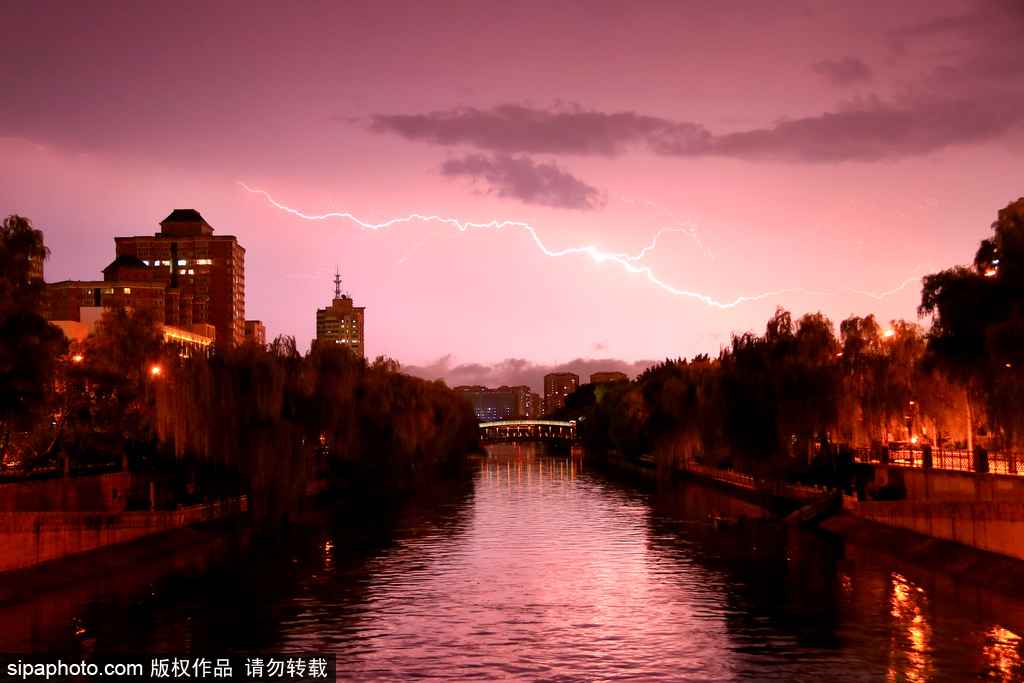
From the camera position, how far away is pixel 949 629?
26.4 metres

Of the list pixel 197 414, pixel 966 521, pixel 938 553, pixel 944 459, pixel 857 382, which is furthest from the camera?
pixel 857 382

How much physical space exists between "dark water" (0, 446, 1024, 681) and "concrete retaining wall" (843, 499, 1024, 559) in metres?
1.79

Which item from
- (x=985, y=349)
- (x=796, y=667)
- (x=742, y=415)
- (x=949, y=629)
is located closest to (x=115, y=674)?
(x=796, y=667)

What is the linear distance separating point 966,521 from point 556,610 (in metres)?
15.2

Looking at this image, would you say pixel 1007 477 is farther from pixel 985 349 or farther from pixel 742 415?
pixel 742 415

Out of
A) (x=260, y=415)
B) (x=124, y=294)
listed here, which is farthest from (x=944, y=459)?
(x=124, y=294)

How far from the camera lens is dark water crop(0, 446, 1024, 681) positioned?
A: 23.8 m

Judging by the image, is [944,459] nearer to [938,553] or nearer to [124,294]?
[938,553]

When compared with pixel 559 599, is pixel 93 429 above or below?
above

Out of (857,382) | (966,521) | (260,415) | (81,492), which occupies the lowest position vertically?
(966,521)

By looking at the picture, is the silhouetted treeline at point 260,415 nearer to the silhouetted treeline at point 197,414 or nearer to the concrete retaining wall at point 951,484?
the silhouetted treeline at point 197,414

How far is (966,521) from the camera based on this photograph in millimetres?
34500

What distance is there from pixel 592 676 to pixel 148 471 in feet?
125

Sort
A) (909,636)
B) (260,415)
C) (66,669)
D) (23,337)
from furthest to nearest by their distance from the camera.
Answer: (260,415) < (23,337) < (909,636) < (66,669)
